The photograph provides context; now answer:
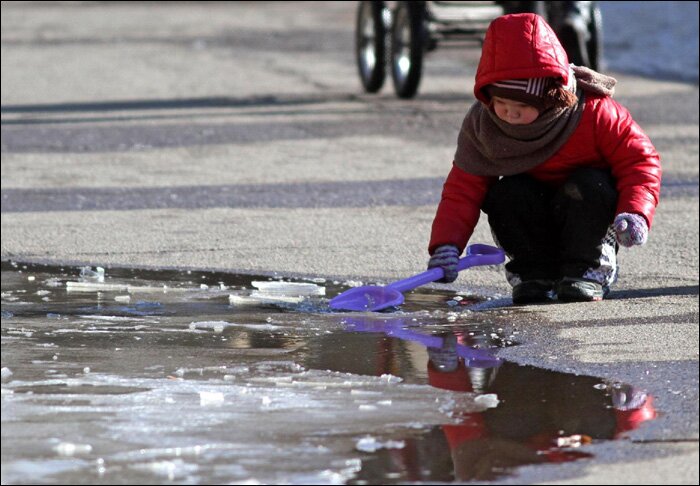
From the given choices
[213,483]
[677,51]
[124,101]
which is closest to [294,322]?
[213,483]

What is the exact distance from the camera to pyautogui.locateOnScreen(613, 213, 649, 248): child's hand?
169 inches

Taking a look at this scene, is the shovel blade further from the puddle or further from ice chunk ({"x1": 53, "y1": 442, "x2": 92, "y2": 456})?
ice chunk ({"x1": 53, "y1": 442, "x2": 92, "y2": 456})

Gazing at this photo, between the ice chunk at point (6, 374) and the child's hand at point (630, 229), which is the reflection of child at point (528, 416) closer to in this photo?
the child's hand at point (630, 229)

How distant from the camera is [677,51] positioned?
14734mm

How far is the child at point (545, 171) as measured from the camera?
4.45 metres

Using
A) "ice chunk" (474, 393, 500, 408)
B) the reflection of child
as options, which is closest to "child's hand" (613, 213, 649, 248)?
the reflection of child

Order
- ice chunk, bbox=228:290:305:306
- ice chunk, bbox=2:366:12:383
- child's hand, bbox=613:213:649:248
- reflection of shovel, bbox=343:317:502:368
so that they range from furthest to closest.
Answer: ice chunk, bbox=228:290:305:306
child's hand, bbox=613:213:649:248
reflection of shovel, bbox=343:317:502:368
ice chunk, bbox=2:366:12:383

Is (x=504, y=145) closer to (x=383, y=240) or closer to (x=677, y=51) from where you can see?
(x=383, y=240)

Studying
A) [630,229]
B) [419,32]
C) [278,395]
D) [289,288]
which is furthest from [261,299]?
[419,32]

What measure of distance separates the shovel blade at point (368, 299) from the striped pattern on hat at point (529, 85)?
2.41ft

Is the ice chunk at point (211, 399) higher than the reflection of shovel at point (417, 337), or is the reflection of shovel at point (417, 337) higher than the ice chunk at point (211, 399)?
the ice chunk at point (211, 399)

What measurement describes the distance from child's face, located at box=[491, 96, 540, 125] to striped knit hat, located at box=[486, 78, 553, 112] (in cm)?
2

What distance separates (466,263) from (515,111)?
23.3 inches

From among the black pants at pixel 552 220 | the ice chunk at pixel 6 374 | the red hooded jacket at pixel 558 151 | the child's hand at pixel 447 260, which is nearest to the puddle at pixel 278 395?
the ice chunk at pixel 6 374
